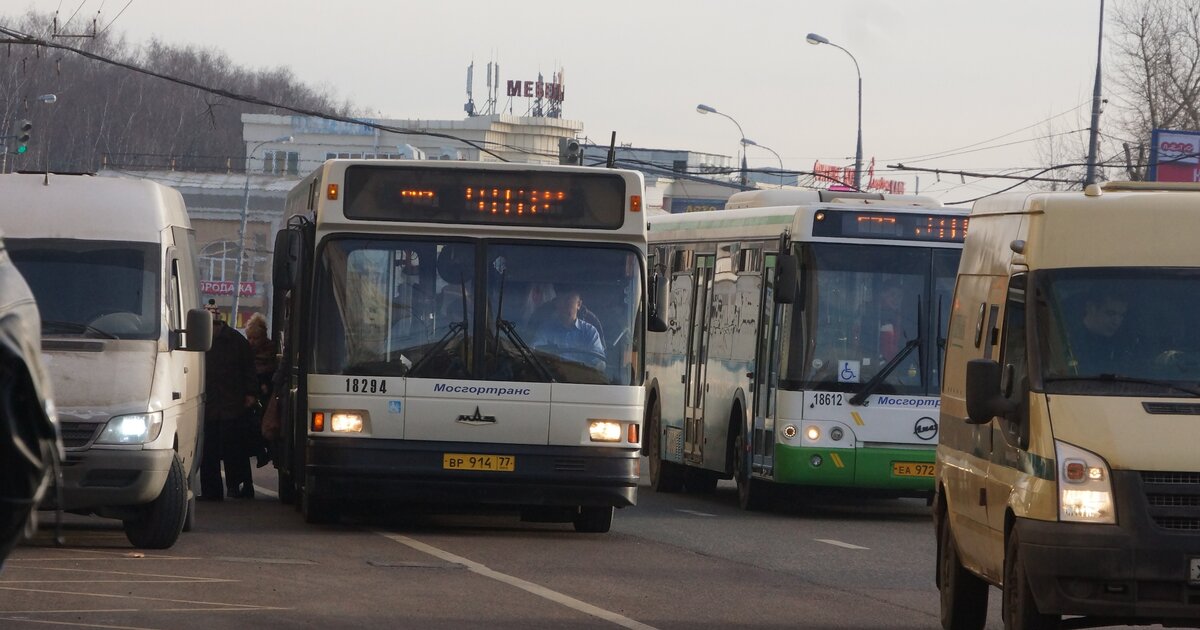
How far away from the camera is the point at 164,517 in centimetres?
1298

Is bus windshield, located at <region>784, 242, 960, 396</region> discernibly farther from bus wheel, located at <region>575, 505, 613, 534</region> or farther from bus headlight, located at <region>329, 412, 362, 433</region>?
bus headlight, located at <region>329, 412, 362, 433</region>

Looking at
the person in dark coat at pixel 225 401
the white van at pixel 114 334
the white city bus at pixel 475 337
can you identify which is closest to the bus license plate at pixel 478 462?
the white city bus at pixel 475 337

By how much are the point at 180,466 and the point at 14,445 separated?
10141 millimetres

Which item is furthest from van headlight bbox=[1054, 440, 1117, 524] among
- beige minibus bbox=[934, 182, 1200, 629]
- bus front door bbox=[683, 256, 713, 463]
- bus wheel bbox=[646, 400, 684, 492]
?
bus wheel bbox=[646, 400, 684, 492]

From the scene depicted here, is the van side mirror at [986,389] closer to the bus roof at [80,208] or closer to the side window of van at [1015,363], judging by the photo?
the side window of van at [1015,363]

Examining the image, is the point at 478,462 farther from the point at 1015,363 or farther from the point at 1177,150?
the point at 1177,150

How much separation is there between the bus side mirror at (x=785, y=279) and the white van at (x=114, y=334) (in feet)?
19.1

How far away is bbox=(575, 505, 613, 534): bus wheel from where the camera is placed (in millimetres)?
15547

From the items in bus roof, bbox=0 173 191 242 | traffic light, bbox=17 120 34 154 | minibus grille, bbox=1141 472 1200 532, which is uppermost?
traffic light, bbox=17 120 34 154

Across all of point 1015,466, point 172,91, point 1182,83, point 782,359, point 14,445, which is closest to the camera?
point 14,445

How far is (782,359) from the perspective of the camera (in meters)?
18.4

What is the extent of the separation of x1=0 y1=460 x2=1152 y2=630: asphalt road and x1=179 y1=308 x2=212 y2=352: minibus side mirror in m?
1.33

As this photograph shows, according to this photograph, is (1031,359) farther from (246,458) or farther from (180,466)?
(246,458)

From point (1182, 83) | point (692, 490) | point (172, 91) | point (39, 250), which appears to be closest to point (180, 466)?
Result: point (39, 250)
